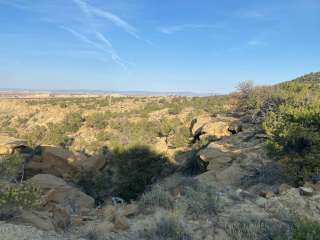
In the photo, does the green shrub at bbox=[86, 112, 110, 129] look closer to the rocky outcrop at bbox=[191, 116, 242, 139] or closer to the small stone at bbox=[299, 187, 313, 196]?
the rocky outcrop at bbox=[191, 116, 242, 139]

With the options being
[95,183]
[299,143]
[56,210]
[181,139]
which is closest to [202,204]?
[56,210]

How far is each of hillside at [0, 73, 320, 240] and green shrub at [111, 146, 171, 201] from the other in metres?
0.06

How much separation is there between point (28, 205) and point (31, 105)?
170 feet

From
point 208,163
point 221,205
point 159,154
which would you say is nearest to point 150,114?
point 159,154

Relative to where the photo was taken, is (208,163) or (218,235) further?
(208,163)

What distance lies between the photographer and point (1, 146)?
757 inches

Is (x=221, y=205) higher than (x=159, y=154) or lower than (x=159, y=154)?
higher

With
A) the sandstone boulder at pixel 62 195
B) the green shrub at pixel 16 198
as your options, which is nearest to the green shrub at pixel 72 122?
the sandstone boulder at pixel 62 195

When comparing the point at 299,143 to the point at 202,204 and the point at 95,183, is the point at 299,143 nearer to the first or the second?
the point at 202,204

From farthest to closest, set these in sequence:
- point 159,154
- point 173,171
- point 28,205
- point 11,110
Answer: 1. point 11,110
2. point 159,154
3. point 173,171
4. point 28,205

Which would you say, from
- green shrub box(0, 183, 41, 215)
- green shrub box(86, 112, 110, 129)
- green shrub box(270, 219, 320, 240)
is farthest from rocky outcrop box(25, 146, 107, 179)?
green shrub box(86, 112, 110, 129)

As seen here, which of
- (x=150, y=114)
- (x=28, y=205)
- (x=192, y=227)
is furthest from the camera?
(x=150, y=114)

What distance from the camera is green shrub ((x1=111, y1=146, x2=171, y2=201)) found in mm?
17805

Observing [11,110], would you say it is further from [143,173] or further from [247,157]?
[247,157]
